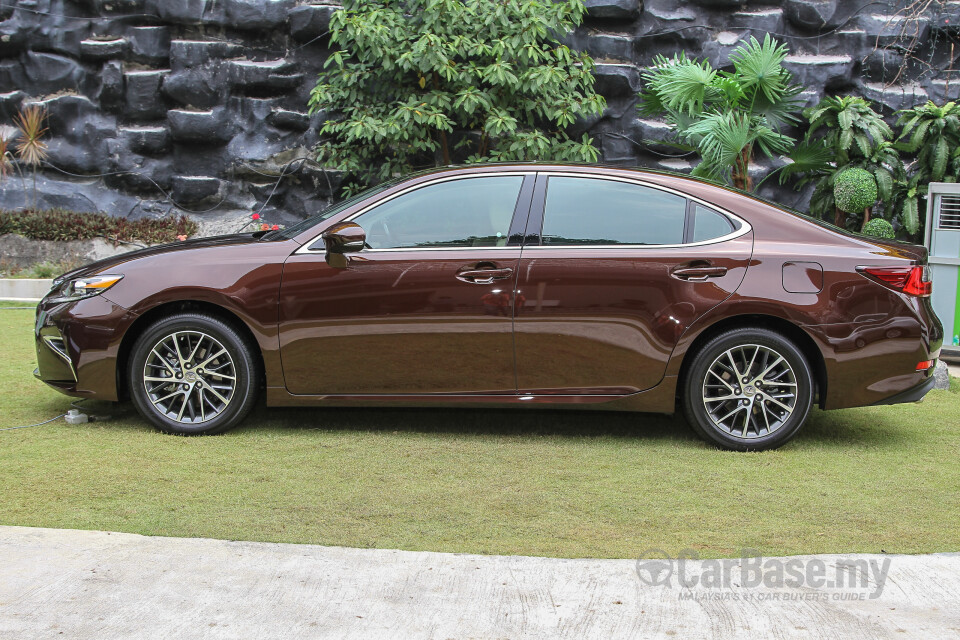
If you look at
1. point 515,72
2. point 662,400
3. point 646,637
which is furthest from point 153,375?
point 515,72

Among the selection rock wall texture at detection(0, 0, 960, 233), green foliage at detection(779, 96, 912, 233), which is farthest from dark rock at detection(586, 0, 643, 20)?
green foliage at detection(779, 96, 912, 233)

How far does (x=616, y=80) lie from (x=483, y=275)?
757cm

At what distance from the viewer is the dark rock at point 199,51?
1246 centimetres

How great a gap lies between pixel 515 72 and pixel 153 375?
6.35m

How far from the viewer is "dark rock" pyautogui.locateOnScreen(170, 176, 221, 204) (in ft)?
41.6

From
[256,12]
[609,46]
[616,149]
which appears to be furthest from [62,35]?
[616,149]

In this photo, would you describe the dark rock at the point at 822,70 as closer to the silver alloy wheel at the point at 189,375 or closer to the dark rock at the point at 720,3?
the dark rock at the point at 720,3

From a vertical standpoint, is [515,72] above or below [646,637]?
above

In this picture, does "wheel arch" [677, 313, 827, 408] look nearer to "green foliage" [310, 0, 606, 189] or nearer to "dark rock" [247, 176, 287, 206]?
"green foliage" [310, 0, 606, 189]

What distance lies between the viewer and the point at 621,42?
12.0 metres

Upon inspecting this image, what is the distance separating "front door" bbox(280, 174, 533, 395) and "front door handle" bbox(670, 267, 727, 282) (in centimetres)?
88

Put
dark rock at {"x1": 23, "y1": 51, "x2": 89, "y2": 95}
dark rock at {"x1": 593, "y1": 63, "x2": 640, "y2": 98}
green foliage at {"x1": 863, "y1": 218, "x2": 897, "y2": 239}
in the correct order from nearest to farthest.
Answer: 1. green foliage at {"x1": 863, "y1": 218, "x2": 897, "y2": 239}
2. dark rock at {"x1": 593, "y1": 63, "x2": 640, "y2": 98}
3. dark rock at {"x1": 23, "y1": 51, "x2": 89, "y2": 95}

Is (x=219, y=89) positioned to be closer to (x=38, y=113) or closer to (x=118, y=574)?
(x=38, y=113)

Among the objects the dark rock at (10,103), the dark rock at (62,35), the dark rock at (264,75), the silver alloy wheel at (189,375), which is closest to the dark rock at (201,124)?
the dark rock at (264,75)
